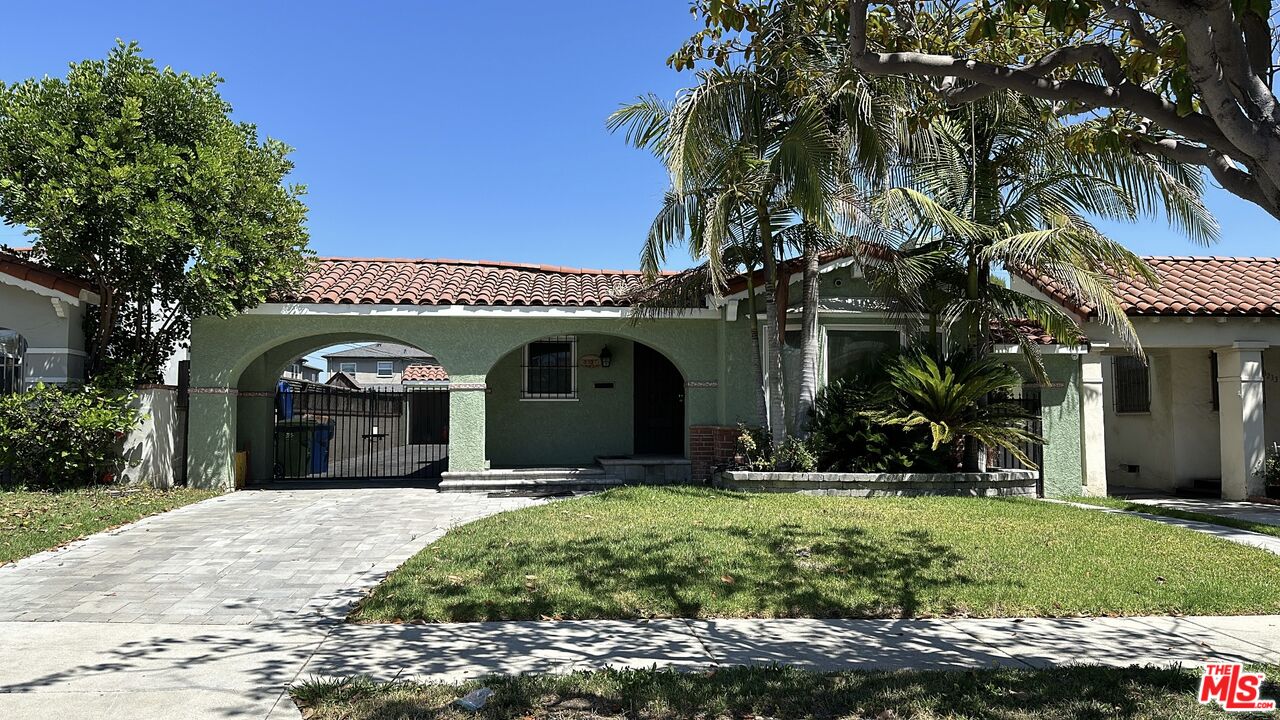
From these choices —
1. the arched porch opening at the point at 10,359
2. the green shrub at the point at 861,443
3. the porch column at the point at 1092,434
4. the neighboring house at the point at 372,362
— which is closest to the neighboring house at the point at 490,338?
the porch column at the point at 1092,434

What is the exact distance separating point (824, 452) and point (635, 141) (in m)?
5.41

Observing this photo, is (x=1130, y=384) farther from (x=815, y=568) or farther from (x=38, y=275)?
(x=38, y=275)

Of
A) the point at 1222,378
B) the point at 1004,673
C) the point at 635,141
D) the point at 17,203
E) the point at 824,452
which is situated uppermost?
the point at 635,141

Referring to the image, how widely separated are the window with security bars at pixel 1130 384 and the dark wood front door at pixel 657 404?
8.68 meters

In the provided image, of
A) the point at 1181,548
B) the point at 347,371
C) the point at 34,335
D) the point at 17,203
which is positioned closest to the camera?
the point at 1181,548

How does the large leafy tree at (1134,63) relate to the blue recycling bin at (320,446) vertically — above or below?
above

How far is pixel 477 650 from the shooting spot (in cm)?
498

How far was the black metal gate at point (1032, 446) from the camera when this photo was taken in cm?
1264

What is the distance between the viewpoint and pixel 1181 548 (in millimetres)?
8086

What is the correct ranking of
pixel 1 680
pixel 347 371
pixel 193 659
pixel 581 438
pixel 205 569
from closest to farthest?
1. pixel 1 680
2. pixel 193 659
3. pixel 205 569
4. pixel 581 438
5. pixel 347 371

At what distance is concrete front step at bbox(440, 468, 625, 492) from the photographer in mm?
12773

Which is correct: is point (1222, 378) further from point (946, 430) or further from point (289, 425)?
point (289, 425)

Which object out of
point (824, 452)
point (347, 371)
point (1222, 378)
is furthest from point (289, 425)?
point (347, 371)
